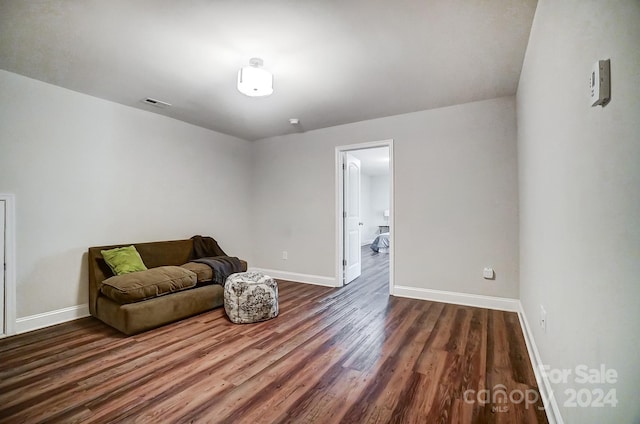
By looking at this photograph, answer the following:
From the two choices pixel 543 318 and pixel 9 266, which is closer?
pixel 543 318

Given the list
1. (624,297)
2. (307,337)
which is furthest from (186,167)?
(624,297)

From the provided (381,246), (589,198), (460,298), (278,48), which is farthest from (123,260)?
(381,246)

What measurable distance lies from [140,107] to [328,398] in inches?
158

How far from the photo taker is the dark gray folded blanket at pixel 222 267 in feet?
11.7

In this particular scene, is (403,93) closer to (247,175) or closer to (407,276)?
(407,276)

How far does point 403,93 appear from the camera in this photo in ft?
10.6

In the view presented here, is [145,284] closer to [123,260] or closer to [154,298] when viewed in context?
[154,298]

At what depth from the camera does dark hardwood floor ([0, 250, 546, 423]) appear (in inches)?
64.4

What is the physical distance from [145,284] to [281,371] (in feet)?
5.74

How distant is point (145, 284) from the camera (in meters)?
2.83

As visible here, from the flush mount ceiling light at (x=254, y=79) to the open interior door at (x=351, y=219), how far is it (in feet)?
7.73

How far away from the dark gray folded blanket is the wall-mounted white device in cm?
365

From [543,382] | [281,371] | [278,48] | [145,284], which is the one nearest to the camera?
[543,382]

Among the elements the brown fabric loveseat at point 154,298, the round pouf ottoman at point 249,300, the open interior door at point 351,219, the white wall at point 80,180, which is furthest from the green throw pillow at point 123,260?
the open interior door at point 351,219
